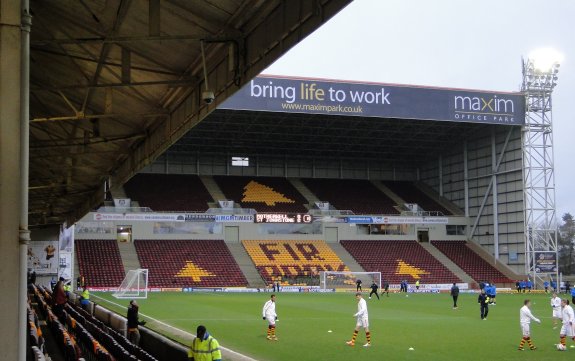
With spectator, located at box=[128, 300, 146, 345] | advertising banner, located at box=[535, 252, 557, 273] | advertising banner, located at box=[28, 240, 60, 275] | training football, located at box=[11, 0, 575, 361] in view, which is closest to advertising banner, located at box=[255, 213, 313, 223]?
training football, located at box=[11, 0, 575, 361]

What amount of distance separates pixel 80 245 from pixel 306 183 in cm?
2488

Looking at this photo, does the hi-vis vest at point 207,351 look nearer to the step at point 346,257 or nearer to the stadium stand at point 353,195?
the step at point 346,257

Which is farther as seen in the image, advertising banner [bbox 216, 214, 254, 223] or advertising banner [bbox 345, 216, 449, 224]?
advertising banner [bbox 345, 216, 449, 224]

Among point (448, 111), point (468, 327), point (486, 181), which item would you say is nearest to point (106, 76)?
point (468, 327)

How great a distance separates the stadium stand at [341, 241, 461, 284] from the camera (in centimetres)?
6244

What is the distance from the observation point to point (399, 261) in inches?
2549

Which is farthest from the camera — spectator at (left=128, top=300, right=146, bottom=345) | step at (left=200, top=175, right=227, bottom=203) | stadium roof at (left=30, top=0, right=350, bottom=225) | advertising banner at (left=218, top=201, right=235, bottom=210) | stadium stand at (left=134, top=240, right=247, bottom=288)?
step at (left=200, top=175, right=227, bottom=203)

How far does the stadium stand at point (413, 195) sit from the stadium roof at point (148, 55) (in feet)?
186

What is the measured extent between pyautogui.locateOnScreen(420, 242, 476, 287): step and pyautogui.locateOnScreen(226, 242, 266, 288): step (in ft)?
59.0

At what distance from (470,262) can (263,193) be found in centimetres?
2107

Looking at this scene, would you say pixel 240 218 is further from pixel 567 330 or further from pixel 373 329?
pixel 567 330

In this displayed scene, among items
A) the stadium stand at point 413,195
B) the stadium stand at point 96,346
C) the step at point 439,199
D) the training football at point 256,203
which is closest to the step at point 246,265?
the training football at point 256,203

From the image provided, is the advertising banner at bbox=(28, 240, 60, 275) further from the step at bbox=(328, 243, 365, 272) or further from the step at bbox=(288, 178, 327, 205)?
the step at bbox=(288, 178, 327, 205)

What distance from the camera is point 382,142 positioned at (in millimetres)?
70000
